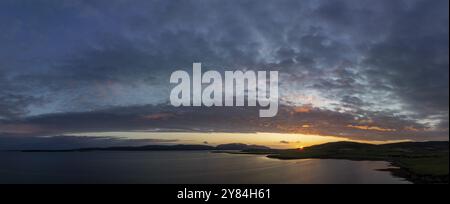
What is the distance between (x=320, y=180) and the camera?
82.1m
